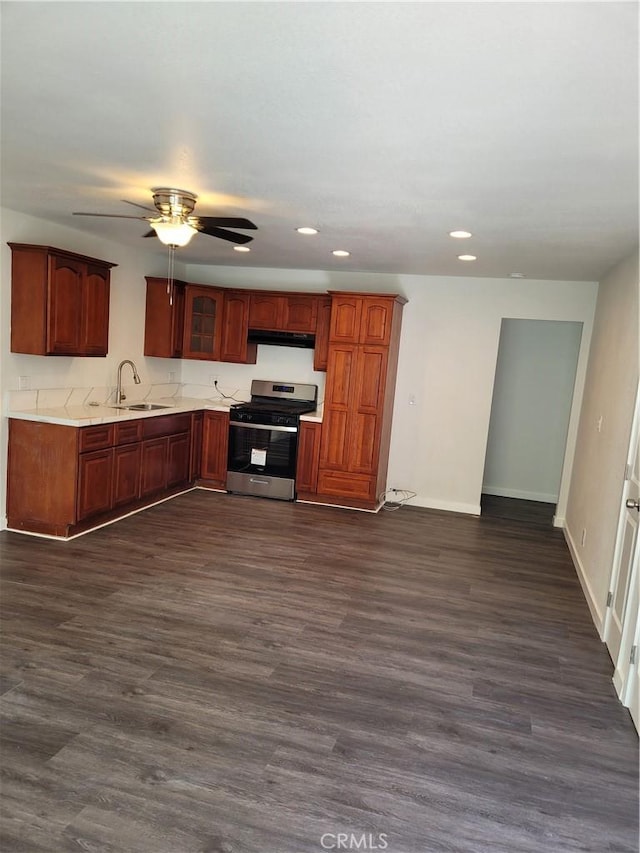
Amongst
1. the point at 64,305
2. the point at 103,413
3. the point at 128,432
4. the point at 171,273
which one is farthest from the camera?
the point at 171,273

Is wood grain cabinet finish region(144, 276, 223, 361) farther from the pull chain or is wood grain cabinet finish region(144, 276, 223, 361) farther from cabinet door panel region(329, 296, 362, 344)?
cabinet door panel region(329, 296, 362, 344)

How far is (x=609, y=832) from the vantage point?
2.08 m

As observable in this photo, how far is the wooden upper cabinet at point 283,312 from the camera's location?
6.29m

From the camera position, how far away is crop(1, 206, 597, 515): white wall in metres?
5.82

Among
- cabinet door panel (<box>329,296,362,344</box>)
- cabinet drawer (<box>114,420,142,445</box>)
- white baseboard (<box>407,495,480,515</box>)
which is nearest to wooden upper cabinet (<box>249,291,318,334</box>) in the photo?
cabinet door panel (<box>329,296,362,344</box>)

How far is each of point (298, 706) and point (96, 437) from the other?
2.86 m

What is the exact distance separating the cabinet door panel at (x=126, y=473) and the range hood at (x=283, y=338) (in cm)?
190

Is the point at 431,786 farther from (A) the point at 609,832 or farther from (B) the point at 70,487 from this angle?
(B) the point at 70,487

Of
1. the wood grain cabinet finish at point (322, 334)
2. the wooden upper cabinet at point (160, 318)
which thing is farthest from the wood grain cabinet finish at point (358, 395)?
the wooden upper cabinet at point (160, 318)

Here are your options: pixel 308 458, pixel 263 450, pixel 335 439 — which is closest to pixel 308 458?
pixel 308 458

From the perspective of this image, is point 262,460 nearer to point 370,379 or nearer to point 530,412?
point 370,379

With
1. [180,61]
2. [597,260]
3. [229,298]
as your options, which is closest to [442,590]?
[597,260]

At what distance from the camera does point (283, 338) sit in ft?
21.0

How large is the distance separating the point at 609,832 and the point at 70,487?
3.91 metres
